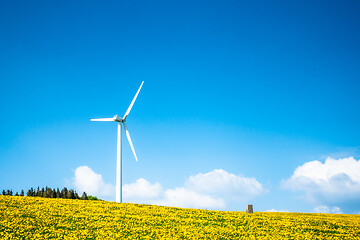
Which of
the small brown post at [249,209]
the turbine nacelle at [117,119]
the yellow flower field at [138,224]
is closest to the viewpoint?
the yellow flower field at [138,224]

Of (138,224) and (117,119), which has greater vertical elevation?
(117,119)

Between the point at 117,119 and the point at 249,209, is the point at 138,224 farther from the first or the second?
the point at 117,119

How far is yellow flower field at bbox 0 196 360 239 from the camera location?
25312 millimetres

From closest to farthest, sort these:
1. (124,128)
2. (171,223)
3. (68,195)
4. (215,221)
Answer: (171,223) → (215,221) → (124,128) → (68,195)

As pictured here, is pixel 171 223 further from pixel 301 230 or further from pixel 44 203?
pixel 44 203

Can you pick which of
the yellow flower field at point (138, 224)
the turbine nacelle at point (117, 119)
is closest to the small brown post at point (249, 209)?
the yellow flower field at point (138, 224)

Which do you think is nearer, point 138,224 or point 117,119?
point 138,224

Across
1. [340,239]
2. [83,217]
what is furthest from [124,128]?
[340,239]

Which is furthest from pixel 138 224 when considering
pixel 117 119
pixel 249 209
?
pixel 117 119

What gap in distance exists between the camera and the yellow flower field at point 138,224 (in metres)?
25.3

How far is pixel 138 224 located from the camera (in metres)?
28.4

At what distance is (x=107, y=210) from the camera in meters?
33.6

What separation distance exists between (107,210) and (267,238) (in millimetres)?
15415

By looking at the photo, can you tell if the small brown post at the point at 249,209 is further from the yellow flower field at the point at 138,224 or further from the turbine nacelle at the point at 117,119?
the turbine nacelle at the point at 117,119
